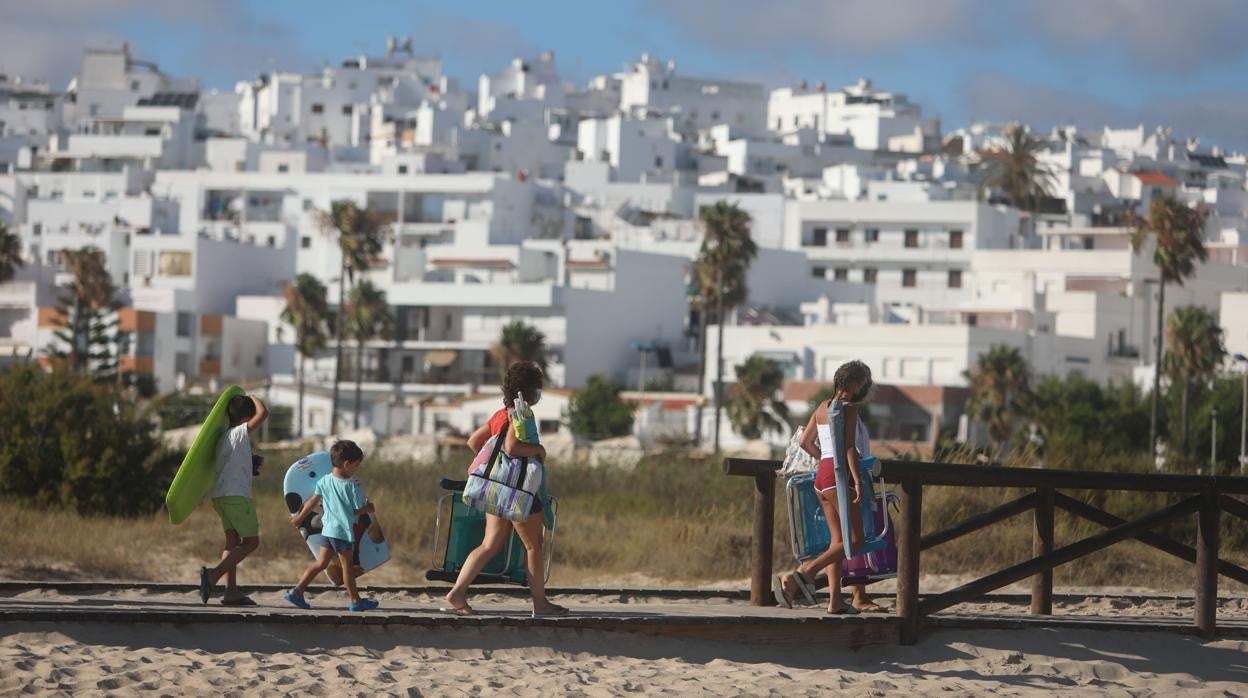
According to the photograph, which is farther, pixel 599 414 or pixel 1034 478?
pixel 599 414

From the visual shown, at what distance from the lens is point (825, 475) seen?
12594 millimetres

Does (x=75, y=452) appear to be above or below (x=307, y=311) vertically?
below

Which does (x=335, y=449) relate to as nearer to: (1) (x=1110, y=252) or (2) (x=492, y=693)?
(2) (x=492, y=693)

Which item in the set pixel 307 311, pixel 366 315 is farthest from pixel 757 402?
pixel 307 311

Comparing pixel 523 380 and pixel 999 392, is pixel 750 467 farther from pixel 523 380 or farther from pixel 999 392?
pixel 999 392

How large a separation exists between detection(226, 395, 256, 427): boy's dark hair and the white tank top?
10.6 feet

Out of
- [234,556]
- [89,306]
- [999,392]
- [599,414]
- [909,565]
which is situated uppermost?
[89,306]

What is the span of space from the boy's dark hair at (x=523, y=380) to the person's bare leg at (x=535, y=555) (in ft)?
2.26

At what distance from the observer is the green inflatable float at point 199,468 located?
12602 millimetres

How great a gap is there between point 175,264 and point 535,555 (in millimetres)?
76136

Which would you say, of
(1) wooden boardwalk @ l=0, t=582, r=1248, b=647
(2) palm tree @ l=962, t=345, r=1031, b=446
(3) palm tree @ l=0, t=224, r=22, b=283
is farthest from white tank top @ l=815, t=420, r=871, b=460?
(3) palm tree @ l=0, t=224, r=22, b=283

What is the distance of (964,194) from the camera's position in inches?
4161

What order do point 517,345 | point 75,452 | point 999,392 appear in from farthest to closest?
point 517,345, point 999,392, point 75,452

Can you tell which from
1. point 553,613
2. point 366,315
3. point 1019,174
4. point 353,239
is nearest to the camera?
point 553,613
